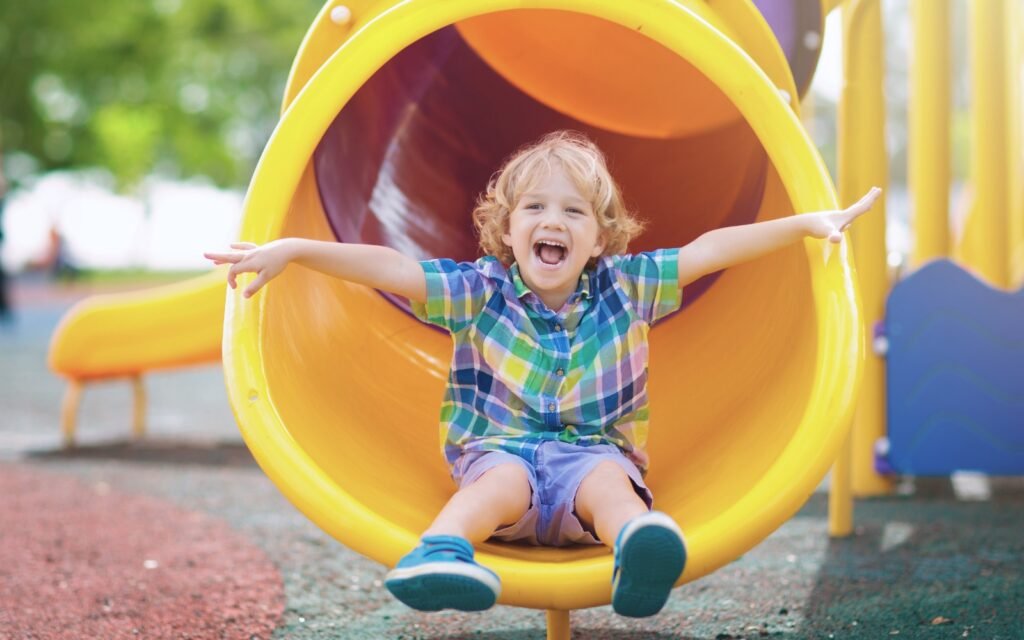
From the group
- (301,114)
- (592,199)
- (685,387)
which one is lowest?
(685,387)

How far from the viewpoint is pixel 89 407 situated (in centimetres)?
623

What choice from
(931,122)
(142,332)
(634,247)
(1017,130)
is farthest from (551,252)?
(1017,130)

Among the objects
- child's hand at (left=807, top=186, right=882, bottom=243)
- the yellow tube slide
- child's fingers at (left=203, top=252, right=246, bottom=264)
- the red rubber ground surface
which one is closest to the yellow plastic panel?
the red rubber ground surface

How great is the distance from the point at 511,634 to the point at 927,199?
2302 millimetres

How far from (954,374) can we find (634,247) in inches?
45.1

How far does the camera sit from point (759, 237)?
195 cm

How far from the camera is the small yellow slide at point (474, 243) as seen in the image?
1738 millimetres

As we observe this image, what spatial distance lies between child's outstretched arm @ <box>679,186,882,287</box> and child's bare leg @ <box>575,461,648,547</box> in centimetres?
41

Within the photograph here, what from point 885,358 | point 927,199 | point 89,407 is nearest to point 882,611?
point 885,358

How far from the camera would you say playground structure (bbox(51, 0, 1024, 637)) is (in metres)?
1.74

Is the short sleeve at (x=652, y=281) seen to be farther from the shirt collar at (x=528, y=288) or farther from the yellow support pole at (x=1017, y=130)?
the yellow support pole at (x=1017, y=130)

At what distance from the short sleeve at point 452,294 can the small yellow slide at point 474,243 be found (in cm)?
29

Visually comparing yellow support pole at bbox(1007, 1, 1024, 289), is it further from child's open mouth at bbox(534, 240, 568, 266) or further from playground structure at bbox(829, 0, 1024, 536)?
child's open mouth at bbox(534, 240, 568, 266)

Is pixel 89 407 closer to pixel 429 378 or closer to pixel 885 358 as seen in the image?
pixel 429 378
